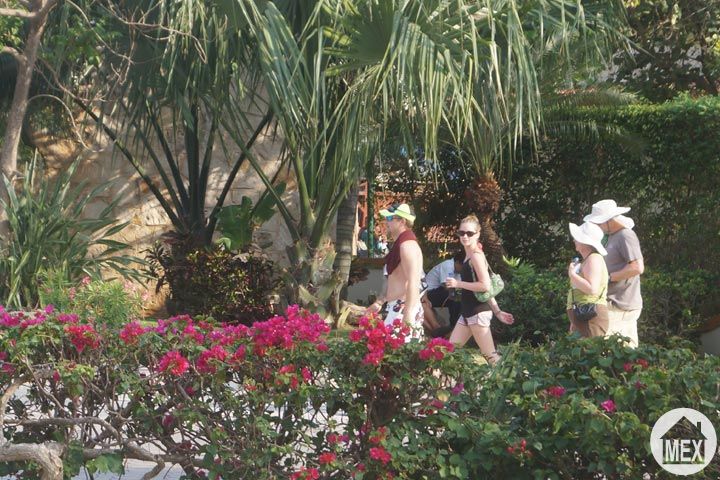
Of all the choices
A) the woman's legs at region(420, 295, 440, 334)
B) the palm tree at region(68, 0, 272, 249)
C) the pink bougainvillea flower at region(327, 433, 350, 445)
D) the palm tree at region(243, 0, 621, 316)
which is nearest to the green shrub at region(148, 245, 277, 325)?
the palm tree at region(68, 0, 272, 249)

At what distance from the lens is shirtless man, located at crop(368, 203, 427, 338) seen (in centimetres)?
694

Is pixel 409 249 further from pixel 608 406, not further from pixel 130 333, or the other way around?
→ pixel 608 406

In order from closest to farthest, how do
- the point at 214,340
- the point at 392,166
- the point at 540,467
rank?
1. the point at 540,467
2. the point at 214,340
3. the point at 392,166

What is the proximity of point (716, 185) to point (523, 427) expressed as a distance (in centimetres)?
816

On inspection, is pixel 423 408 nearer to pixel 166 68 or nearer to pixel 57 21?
pixel 166 68

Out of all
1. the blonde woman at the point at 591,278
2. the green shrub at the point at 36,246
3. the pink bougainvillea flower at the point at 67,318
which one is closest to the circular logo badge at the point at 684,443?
the pink bougainvillea flower at the point at 67,318

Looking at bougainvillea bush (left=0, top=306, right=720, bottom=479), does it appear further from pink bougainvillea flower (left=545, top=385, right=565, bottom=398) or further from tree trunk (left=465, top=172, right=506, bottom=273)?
tree trunk (left=465, top=172, right=506, bottom=273)

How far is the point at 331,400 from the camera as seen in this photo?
4.37 meters

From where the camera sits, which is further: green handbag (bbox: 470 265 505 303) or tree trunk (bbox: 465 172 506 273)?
tree trunk (bbox: 465 172 506 273)

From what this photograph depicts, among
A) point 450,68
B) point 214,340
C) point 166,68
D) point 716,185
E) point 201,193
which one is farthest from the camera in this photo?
point 201,193

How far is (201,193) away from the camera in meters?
13.2

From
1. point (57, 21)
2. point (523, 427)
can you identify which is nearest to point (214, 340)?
point (523, 427)

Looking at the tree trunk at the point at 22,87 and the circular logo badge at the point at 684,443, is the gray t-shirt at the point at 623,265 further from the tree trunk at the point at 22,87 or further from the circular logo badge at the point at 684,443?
the tree trunk at the point at 22,87

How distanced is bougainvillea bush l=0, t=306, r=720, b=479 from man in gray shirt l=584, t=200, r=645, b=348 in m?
2.60
